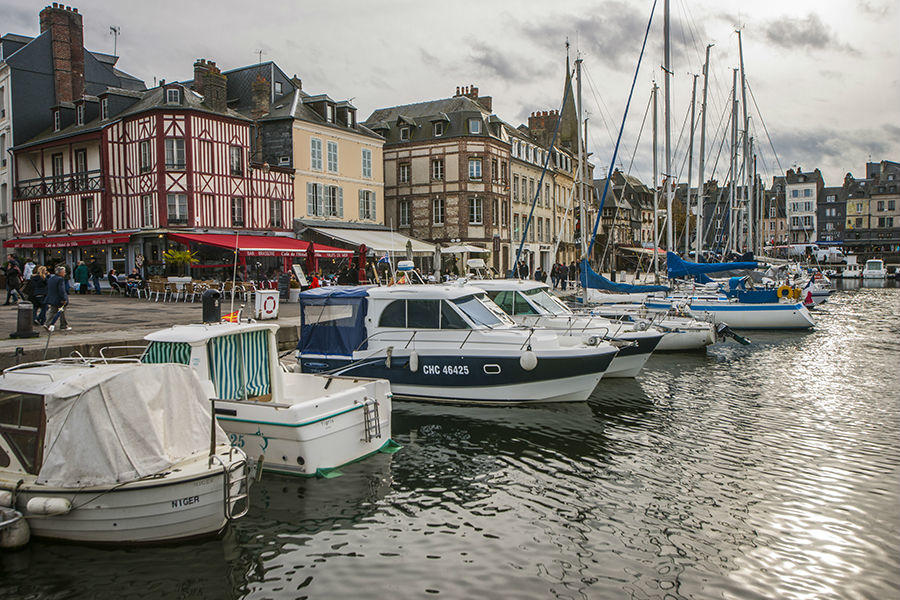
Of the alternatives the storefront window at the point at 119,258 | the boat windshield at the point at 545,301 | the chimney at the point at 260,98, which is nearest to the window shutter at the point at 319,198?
the chimney at the point at 260,98

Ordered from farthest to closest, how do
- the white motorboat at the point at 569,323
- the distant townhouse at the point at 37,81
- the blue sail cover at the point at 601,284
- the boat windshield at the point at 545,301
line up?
the distant townhouse at the point at 37,81 → the blue sail cover at the point at 601,284 → the boat windshield at the point at 545,301 → the white motorboat at the point at 569,323

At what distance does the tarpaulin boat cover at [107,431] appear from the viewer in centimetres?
670

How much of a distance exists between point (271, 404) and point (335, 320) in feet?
16.5

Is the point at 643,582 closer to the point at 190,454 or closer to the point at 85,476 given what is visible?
the point at 190,454

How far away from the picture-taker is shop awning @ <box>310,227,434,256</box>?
1314 inches

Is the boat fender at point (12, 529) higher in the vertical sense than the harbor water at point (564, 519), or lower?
higher

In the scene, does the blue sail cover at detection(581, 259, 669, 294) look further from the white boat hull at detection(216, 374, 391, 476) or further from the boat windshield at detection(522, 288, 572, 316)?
the white boat hull at detection(216, 374, 391, 476)

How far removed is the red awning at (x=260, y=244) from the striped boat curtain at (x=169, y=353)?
17309 millimetres

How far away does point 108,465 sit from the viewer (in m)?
6.66

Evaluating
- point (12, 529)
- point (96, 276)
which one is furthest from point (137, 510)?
point (96, 276)

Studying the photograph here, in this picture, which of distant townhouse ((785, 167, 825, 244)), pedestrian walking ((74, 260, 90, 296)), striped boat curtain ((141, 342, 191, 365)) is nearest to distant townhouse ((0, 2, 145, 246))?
pedestrian walking ((74, 260, 90, 296))

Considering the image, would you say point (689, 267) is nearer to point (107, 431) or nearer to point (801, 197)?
point (107, 431)

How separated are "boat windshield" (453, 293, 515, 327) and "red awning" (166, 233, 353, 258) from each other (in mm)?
14966

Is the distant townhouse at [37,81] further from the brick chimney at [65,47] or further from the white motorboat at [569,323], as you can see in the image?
the white motorboat at [569,323]
